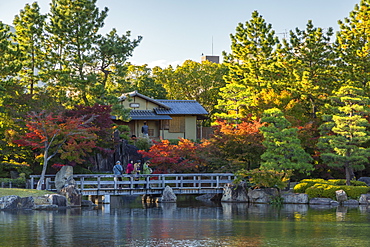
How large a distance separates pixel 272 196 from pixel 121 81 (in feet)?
51.5

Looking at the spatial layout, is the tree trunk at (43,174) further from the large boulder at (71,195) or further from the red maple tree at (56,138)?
the large boulder at (71,195)

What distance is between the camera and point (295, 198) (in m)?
32.1

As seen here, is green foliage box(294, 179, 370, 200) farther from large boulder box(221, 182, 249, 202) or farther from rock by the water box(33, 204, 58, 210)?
rock by the water box(33, 204, 58, 210)

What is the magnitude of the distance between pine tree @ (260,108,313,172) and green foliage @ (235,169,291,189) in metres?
0.59

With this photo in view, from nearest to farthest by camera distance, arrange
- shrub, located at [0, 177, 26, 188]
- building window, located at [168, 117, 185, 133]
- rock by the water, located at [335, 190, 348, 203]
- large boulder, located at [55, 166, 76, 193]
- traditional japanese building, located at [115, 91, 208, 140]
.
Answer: large boulder, located at [55, 166, 76, 193] < shrub, located at [0, 177, 26, 188] < rock by the water, located at [335, 190, 348, 203] < traditional japanese building, located at [115, 91, 208, 140] < building window, located at [168, 117, 185, 133]

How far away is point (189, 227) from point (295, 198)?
40.8 feet

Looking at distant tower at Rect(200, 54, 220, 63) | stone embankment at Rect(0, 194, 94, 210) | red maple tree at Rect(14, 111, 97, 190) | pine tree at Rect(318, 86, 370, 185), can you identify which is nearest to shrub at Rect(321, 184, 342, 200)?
pine tree at Rect(318, 86, 370, 185)

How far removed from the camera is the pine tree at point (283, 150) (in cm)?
3278

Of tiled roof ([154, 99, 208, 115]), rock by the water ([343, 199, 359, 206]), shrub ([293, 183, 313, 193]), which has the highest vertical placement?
tiled roof ([154, 99, 208, 115])

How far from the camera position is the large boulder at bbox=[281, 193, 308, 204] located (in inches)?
1254

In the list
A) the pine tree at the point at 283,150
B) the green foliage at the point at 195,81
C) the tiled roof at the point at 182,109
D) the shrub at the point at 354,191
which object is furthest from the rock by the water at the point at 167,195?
the green foliage at the point at 195,81

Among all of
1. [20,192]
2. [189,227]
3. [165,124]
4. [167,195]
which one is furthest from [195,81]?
[189,227]

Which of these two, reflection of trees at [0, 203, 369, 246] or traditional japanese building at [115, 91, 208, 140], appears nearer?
reflection of trees at [0, 203, 369, 246]

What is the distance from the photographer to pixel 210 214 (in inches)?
1033
